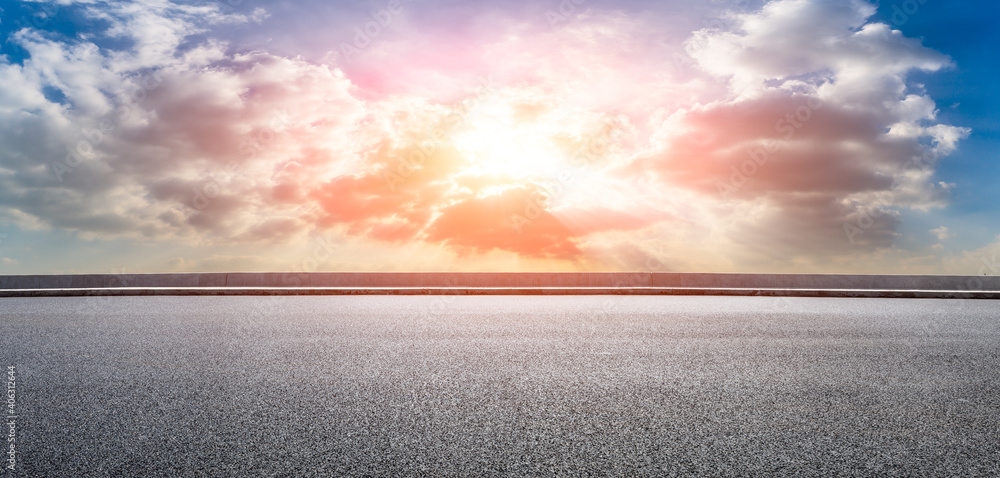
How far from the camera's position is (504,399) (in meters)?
4.73

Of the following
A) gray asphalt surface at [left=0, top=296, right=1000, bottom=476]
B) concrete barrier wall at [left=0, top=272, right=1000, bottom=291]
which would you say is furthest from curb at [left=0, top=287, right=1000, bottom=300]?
gray asphalt surface at [left=0, top=296, right=1000, bottom=476]

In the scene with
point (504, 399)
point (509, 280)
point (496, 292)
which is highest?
point (509, 280)

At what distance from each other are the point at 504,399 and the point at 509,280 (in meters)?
15.5

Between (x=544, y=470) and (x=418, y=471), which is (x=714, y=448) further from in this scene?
(x=418, y=471)

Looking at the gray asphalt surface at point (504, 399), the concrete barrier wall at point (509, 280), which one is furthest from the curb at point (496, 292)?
the gray asphalt surface at point (504, 399)

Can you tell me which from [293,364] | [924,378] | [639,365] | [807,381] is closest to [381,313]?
[293,364]

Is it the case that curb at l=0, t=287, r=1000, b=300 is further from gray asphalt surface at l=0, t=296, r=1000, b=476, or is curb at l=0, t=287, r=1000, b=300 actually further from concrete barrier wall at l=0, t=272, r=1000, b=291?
gray asphalt surface at l=0, t=296, r=1000, b=476

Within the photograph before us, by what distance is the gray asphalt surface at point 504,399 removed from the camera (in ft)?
11.3

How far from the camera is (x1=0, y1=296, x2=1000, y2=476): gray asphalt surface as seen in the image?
3.45m

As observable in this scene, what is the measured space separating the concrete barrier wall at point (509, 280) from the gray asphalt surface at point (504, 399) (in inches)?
401

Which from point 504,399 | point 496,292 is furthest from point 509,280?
point 504,399

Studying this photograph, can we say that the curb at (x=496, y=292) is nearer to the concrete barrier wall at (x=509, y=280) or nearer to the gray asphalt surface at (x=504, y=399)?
the concrete barrier wall at (x=509, y=280)

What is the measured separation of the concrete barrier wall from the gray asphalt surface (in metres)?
10.2

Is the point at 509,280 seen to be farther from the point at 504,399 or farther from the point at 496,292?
the point at 504,399
